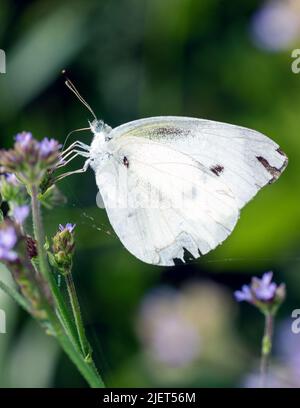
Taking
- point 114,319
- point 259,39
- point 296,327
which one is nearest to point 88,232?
point 114,319

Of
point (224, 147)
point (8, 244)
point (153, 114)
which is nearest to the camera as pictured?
point (8, 244)

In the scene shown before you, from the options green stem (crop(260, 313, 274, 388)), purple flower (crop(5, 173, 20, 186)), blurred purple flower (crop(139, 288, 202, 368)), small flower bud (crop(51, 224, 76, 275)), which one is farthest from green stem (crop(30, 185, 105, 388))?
blurred purple flower (crop(139, 288, 202, 368))

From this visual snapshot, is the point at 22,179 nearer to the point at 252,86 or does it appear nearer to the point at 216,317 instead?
the point at 216,317

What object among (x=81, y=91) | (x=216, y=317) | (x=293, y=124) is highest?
(x=81, y=91)

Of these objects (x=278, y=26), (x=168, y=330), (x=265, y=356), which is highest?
(x=278, y=26)

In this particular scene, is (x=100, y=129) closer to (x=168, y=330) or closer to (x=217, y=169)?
(x=217, y=169)

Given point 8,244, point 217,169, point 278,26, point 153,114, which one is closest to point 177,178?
point 217,169

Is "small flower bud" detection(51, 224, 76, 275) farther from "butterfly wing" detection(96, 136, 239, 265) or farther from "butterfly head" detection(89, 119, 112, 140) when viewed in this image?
"butterfly head" detection(89, 119, 112, 140)
